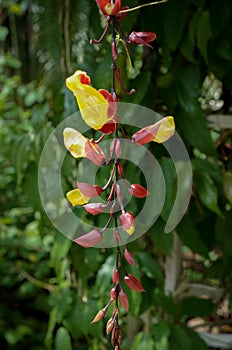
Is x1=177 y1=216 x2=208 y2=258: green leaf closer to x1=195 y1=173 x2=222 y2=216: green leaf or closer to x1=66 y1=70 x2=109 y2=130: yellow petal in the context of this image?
x1=195 y1=173 x2=222 y2=216: green leaf

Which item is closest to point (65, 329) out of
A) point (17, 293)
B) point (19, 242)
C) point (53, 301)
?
point (53, 301)

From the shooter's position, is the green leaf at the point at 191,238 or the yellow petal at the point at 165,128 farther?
the green leaf at the point at 191,238

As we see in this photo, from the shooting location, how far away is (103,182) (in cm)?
72

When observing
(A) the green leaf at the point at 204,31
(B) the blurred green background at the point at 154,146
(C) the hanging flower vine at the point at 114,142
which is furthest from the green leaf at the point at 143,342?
(C) the hanging flower vine at the point at 114,142

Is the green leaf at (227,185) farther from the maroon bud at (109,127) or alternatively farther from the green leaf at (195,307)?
the maroon bud at (109,127)

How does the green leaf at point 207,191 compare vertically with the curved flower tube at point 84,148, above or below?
below

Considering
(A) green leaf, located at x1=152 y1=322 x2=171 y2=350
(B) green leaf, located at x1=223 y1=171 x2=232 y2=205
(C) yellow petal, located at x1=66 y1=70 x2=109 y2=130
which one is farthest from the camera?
(A) green leaf, located at x1=152 y1=322 x2=171 y2=350

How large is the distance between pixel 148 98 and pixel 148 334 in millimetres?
363

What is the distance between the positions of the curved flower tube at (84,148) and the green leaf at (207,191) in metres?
0.43

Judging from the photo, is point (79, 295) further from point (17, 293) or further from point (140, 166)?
point (17, 293)

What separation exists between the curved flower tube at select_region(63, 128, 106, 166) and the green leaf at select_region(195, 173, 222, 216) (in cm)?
43

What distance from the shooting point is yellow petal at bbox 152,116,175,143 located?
0.91 feet

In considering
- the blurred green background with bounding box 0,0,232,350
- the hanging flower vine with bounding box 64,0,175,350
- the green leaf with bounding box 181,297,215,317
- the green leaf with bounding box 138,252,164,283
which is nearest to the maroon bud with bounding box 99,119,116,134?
the hanging flower vine with bounding box 64,0,175,350

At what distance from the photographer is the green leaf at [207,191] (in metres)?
0.70
